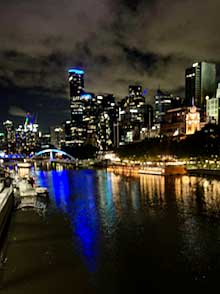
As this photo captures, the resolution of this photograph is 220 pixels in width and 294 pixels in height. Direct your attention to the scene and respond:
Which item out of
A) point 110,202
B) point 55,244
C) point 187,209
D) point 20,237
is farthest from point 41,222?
point 187,209

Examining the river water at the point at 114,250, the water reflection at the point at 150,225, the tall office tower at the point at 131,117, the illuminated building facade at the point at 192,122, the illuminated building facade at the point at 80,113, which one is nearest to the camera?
the river water at the point at 114,250

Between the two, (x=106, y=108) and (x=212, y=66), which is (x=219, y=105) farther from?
(x=106, y=108)

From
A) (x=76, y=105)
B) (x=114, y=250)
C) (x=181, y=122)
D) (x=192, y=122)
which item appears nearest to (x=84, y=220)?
(x=114, y=250)

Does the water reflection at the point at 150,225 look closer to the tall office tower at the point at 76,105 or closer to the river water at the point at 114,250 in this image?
the river water at the point at 114,250

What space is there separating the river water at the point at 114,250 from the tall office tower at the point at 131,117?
86.5m

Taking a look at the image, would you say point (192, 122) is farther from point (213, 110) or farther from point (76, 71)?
point (76, 71)

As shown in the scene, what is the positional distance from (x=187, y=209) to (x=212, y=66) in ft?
359

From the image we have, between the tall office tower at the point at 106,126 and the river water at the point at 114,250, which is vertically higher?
the tall office tower at the point at 106,126

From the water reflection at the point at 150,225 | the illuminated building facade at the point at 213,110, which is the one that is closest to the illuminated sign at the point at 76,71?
the illuminated building facade at the point at 213,110

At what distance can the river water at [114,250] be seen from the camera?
317 inches

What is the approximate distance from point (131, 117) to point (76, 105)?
47816mm

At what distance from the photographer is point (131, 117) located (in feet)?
412

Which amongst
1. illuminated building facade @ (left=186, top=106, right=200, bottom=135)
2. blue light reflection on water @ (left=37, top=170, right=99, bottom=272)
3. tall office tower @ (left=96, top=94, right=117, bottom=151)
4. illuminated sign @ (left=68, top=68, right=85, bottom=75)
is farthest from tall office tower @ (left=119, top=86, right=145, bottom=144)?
blue light reflection on water @ (left=37, top=170, right=99, bottom=272)

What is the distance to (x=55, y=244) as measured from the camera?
440 inches
